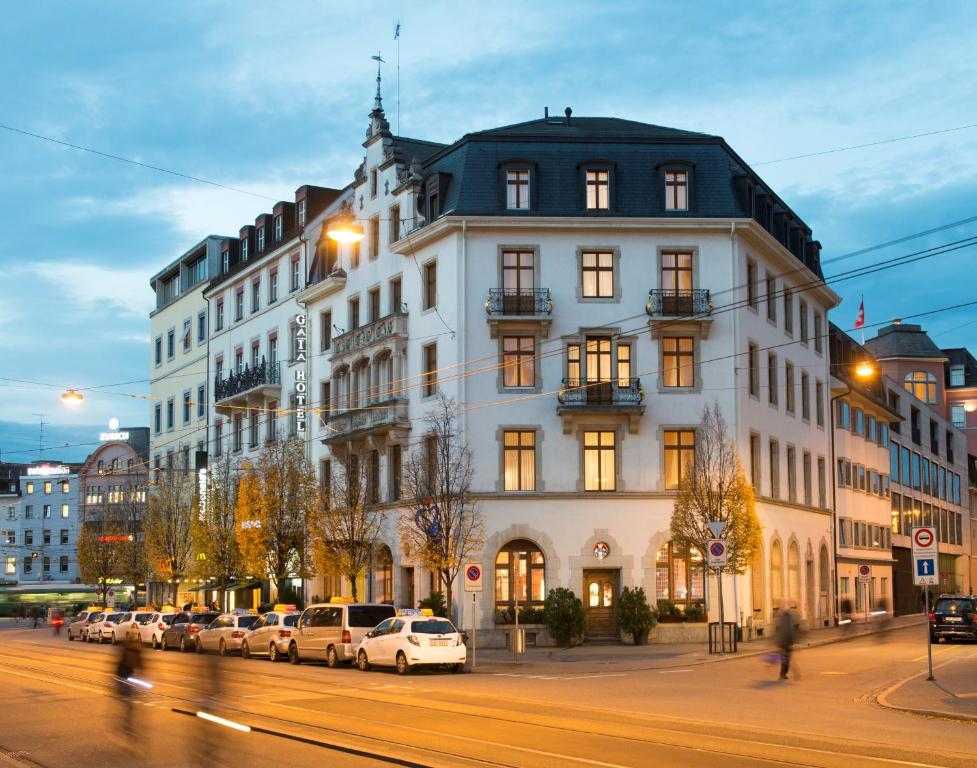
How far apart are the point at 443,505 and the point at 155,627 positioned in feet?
51.1

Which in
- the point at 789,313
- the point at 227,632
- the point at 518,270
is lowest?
the point at 227,632

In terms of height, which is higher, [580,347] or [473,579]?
[580,347]

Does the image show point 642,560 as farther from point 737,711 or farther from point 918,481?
point 918,481

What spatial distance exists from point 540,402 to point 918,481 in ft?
152

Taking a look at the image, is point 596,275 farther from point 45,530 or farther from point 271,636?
point 45,530

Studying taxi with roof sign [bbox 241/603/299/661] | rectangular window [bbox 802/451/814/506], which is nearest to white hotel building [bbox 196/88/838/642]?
rectangular window [bbox 802/451/814/506]

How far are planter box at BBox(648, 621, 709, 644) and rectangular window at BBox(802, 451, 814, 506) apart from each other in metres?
13.5

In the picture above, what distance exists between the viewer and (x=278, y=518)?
53.2 m

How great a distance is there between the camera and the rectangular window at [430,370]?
47438 mm

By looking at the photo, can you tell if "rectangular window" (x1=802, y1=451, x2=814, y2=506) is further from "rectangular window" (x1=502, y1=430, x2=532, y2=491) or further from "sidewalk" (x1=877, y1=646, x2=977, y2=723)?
"sidewalk" (x1=877, y1=646, x2=977, y2=723)

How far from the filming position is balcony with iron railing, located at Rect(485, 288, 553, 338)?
149 ft

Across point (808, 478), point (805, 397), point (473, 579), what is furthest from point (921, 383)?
point (473, 579)

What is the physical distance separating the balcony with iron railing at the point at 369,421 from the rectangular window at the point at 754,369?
13027 mm

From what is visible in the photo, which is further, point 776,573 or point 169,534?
point 169,534
